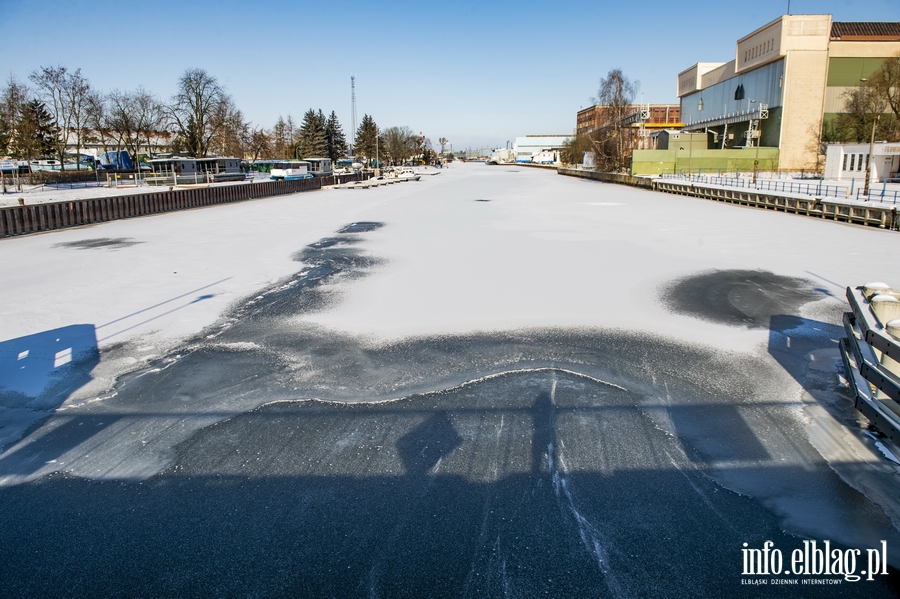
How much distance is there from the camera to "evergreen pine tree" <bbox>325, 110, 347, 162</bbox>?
335 ft

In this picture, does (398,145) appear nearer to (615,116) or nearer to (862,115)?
(615,116)

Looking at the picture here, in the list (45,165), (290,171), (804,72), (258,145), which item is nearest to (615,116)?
(804,72)

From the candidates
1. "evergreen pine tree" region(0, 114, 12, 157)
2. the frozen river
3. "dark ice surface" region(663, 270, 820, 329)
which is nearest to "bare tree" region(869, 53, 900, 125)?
the frozen river

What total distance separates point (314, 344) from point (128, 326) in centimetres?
350

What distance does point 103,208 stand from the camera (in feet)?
88.9

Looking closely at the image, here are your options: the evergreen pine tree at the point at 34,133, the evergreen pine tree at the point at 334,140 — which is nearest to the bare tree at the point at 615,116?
the evergreen pine tree at the point at 334,140

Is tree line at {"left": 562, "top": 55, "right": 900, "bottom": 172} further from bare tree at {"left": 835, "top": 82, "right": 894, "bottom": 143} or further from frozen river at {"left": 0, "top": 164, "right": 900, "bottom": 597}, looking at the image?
frozen river at {"left": 0, "top": 164, "right": 900, "bottom": 597}

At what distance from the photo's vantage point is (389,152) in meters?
134

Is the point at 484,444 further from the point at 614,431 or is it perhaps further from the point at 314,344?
the point at 314,344

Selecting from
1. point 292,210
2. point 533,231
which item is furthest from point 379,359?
point 292,210

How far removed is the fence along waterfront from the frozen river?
11.4m

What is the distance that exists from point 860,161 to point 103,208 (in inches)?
2167

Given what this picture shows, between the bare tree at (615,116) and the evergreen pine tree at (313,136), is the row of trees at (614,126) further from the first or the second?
the evergreen pine tree at (313,136)

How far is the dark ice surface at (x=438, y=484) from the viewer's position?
398cm
